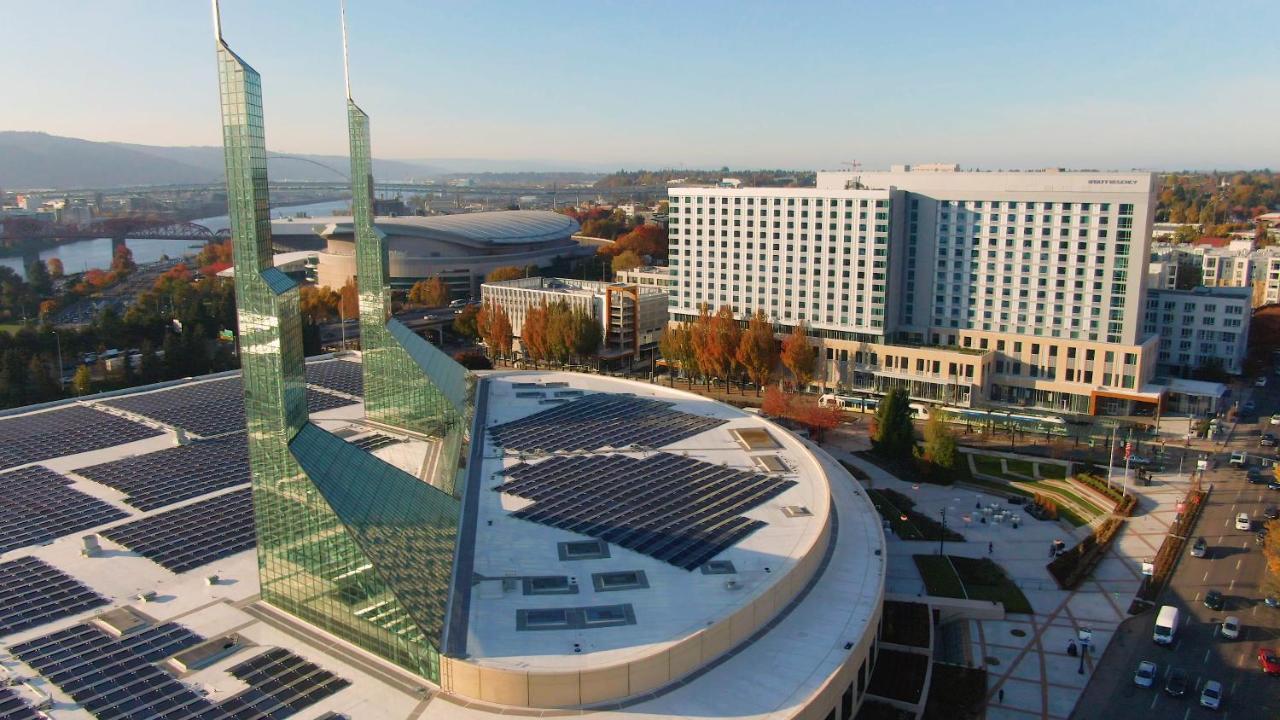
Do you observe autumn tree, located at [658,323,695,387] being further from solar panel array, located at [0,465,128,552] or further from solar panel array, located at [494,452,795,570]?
solar panel array, located at [0,465,128,552]

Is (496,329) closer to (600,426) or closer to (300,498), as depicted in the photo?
(600,426)

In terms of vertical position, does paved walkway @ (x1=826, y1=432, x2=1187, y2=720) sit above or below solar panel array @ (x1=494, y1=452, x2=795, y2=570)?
below

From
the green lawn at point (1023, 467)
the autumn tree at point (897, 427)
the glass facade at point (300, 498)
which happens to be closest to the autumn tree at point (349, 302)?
the autumn tree at point (897, 427)

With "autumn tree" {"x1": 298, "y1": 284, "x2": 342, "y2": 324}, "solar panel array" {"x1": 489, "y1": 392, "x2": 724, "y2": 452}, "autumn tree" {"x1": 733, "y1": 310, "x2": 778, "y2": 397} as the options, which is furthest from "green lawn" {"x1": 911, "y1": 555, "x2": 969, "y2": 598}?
"autumn tree" {"x1": 298, "y1": 284, "x2": 342, "y2": 324}

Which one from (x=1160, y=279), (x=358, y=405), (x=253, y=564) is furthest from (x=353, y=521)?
(x=1160, y=279)

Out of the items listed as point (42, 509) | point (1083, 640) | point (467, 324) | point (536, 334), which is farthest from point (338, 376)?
point (1083, 640)

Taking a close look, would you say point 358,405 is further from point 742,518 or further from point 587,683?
point 587,683
